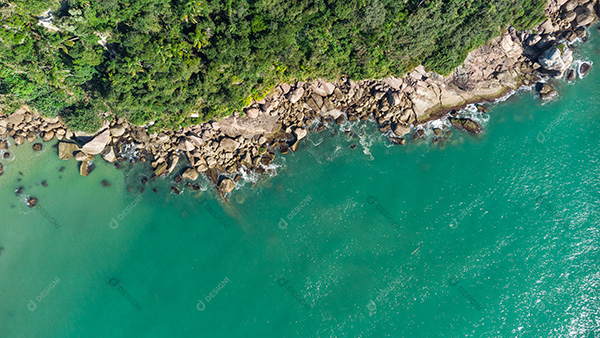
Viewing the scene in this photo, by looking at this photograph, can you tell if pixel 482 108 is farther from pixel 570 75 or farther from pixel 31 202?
pixel 31 202

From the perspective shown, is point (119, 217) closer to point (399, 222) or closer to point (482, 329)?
point (399, 222)

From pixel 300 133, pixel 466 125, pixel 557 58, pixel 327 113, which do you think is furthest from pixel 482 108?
pixel 300 133

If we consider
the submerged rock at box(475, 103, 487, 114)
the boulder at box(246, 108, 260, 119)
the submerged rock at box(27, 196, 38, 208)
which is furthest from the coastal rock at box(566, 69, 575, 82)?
the submerged rock at box(27, 196, 38, 208)

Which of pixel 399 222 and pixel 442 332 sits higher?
pixel 399 222

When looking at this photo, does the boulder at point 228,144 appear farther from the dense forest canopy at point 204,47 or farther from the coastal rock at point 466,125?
the coastal rock at point 466,125

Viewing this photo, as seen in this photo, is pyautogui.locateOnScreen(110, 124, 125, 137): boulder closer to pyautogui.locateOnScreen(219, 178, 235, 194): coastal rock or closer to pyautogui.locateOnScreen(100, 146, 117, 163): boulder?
pyautogui.locateOnScreen(100, 146, 117, 163): boulder

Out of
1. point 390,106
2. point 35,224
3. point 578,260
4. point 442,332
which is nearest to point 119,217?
point 35,224
